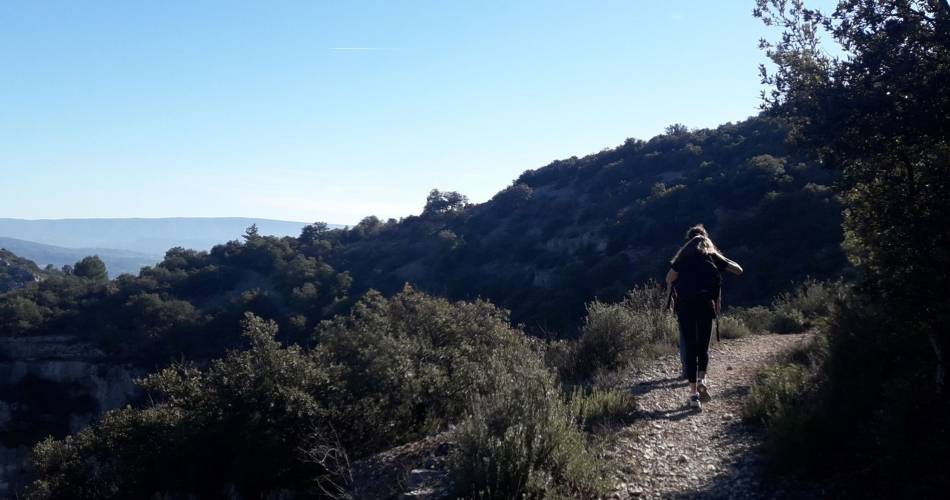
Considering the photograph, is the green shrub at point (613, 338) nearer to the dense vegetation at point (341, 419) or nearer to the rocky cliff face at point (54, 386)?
the dense vegetation at point (341, 419)

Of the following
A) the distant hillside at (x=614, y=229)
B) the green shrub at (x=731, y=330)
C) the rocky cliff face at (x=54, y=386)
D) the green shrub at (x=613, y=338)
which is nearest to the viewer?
the green shrub at (x=613, y=338)

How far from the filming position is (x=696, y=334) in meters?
6.55

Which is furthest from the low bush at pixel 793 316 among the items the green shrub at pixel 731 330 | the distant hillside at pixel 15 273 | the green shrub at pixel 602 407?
the distant hillside at pixel 15 273

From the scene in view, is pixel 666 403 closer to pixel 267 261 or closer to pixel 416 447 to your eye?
pixel 416 447

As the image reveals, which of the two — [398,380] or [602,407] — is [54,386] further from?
[602,407]

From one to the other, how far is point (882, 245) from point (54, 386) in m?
32.1

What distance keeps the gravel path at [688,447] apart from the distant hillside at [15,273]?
48251 millimetres

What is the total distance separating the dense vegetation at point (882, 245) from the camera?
13.1 ft

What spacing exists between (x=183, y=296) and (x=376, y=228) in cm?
1614

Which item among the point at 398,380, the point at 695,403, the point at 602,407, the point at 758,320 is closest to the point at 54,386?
the point at 398,380

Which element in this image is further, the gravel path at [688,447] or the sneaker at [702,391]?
the sneaker at [702,391]

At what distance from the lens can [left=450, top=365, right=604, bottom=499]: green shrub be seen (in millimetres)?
3984

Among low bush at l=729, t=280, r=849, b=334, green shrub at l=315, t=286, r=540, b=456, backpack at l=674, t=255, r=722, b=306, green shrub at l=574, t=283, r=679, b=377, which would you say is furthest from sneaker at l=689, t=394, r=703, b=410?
low bush at l=729, t=280, r=849, b=334

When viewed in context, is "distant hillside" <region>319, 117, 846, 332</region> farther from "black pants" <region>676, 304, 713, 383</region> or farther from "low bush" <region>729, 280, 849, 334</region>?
"black pants" <region>676, 304, 713, 383</region>
